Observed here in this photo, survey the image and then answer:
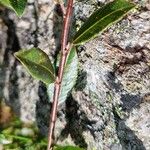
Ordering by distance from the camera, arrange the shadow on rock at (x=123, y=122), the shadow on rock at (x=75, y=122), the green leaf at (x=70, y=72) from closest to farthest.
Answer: the green leaf at (x=70, y=72) < the shadow on rock at (x=123, y=122) < the shadow on rock at (x=75, y=122)

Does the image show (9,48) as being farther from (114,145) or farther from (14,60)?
(114,145)

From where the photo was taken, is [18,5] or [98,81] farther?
[98,81]

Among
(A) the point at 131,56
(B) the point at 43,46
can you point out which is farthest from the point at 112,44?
(B) the point at 43,46

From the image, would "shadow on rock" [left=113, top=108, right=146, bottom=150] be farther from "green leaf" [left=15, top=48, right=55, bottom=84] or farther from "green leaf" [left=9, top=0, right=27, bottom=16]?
"green leaf" [left=9, top=0, right=27, bottom=16]

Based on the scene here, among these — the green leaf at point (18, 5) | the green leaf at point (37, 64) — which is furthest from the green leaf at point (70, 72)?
the green leaf at point (18, 5)

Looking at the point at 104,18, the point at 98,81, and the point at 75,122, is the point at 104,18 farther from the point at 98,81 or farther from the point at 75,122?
the point at 75,122

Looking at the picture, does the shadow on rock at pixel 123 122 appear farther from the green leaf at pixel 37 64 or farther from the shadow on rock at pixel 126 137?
the green leaf at pixel 37 64

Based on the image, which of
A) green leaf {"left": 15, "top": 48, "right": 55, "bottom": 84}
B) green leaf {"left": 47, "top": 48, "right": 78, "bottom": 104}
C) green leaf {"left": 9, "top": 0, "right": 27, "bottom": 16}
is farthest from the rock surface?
green leaf {"left": 9, "top": 0, "right": 27, "bottom": 16}

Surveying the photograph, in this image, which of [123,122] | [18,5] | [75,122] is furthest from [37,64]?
[75,122]
